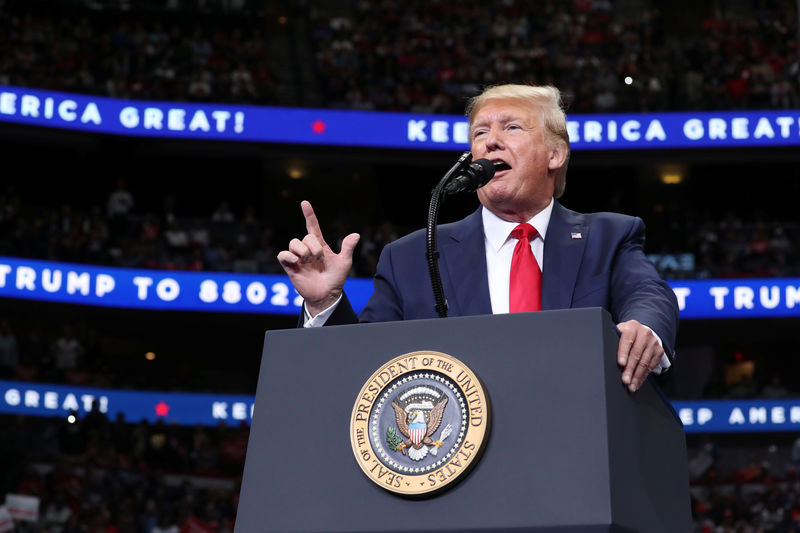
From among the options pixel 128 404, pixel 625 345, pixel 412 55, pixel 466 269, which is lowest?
pixel 625 345

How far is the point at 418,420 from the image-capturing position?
1.56 meters

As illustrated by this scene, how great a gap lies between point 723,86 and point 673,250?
2.60 m

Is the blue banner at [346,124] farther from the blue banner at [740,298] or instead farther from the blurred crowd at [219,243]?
the blue banner at [740,298]

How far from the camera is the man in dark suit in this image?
2.00 metres

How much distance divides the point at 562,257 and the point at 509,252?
0.11 meters

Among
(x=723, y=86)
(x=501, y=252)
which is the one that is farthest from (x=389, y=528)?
(x=723, y=86)

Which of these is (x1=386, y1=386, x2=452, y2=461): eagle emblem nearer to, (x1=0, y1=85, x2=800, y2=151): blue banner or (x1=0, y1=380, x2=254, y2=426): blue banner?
(x1=0, y1=380, x2=254, y2=426): blue banner

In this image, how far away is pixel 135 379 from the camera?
14984 millimetres

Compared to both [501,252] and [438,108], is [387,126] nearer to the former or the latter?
[438,108]

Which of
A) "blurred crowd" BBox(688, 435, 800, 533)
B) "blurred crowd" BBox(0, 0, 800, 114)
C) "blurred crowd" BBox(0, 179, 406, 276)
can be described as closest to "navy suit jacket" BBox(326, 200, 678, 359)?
"blurred crowd" BBox(688, 435, 800, 533)

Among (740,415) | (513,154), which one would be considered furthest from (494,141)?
(740,415)

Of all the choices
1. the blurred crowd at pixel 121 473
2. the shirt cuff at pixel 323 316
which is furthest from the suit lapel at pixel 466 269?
the blurred crowd at pixel 121 473

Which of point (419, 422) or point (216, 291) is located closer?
point (419, 422)

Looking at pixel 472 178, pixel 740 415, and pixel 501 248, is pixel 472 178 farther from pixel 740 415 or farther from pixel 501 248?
pixel 740 415
